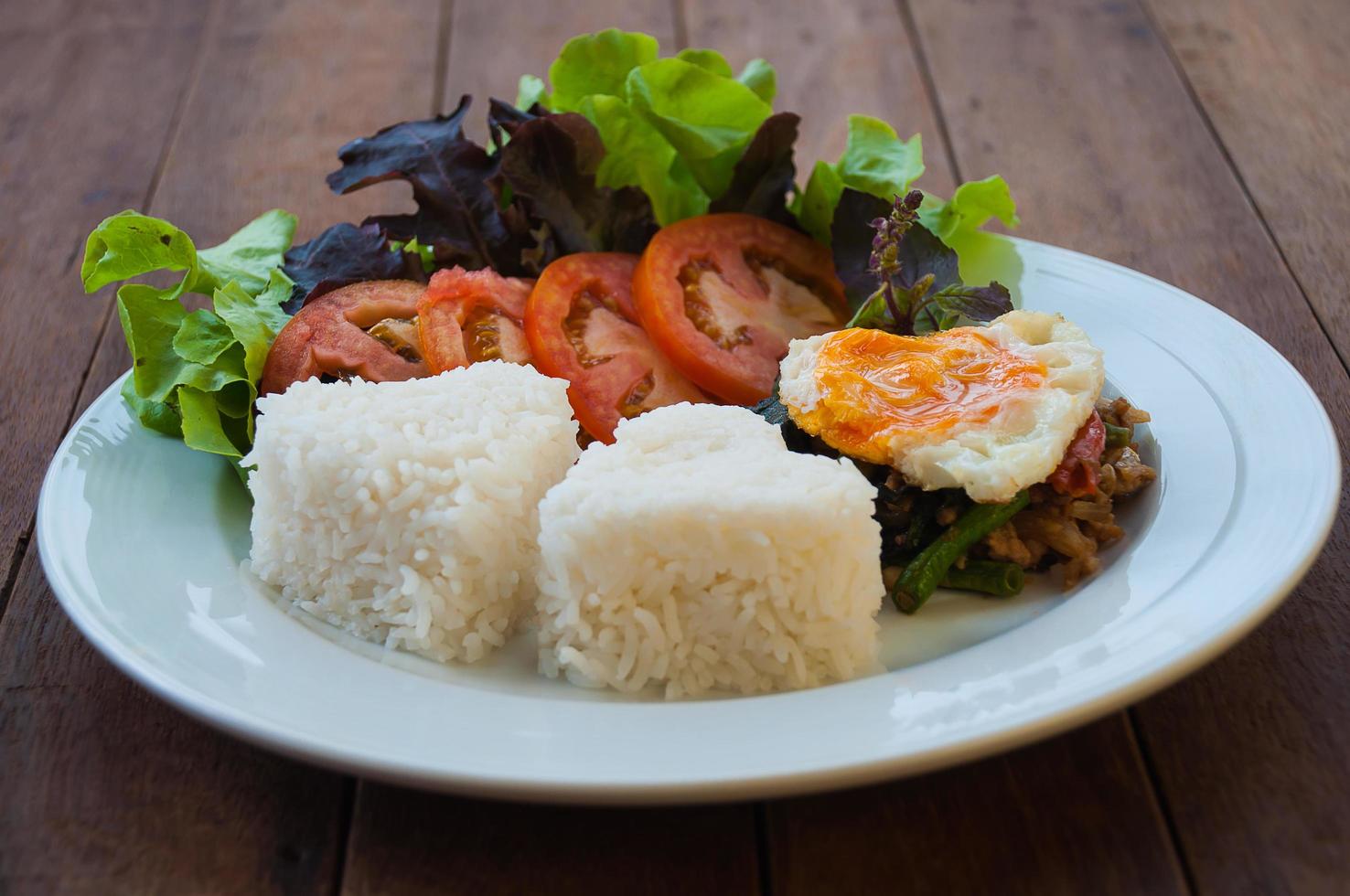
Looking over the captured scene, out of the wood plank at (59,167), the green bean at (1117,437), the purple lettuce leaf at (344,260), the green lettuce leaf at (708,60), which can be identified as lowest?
the wood plank at (59,167)

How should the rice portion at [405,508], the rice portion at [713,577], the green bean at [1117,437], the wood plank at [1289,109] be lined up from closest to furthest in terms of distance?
the rice portion at [713,577] < the rice portion at [405,508] < the green bean at [1117,437] < the wood plank at [1289,109]

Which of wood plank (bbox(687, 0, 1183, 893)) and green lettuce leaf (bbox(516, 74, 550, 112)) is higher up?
green lettuce leaf (bbox(516, 74, 550, 112))

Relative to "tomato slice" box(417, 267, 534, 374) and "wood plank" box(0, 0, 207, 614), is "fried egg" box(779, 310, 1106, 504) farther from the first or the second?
"wood plank" box(0, 0, 207, 614)

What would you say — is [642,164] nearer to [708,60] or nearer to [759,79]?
[708,60]

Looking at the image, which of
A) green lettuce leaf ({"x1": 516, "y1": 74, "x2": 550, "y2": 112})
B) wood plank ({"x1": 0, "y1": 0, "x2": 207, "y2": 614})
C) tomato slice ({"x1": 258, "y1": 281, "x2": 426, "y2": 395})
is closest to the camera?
tomato slice ({"x1": 258, "y1": 281, "x2": 426, "y2": 395})

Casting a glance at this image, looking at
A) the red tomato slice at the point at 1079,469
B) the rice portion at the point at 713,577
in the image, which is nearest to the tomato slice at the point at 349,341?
the rice portion at the point at 713,577

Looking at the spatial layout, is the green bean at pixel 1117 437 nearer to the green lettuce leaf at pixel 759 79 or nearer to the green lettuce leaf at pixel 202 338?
the green lettuce leaf at pixel 759 79

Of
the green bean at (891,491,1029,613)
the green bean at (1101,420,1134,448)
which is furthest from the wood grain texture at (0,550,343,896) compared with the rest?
the green bean at (1101,420,1134,448)

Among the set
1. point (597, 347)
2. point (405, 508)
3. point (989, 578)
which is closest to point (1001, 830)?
point (989, 578)
